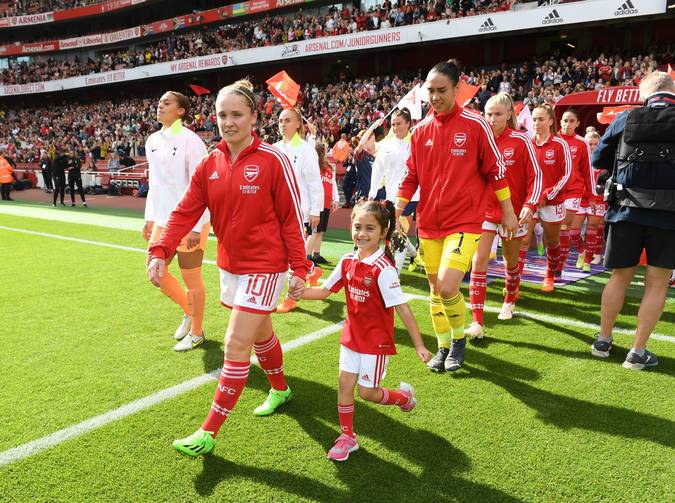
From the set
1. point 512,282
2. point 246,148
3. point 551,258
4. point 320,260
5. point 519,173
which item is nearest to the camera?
point 246,148

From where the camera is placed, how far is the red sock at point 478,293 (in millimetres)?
4977

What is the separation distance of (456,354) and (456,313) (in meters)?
0.34

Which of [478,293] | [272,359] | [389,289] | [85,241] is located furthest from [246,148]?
[85,241]

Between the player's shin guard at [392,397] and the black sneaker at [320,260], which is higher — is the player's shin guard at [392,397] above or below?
above

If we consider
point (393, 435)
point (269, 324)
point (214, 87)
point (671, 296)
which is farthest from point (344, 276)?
point (214, 87)

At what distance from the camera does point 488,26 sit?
77.9 feet

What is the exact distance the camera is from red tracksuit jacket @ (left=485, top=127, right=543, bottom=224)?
5.02m

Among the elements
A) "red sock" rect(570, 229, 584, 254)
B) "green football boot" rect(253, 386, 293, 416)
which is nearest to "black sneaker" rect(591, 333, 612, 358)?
"green football boot" rect(253, 386, 293, 416)

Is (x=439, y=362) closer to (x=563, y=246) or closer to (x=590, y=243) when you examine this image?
(x=563, y=246)

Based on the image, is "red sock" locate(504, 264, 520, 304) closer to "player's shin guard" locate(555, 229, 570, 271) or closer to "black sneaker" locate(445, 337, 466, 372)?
"black sneaker" locate(445, 337, 466, 372)

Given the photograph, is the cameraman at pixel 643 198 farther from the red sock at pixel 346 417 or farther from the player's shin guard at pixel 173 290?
the player's shin guard at pixel 173 290

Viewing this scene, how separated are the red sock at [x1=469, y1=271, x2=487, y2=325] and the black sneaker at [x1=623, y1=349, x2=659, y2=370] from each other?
123 centimetres

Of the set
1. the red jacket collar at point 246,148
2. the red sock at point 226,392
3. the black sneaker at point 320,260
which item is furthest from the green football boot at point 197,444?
the black sneaker at point 320,260

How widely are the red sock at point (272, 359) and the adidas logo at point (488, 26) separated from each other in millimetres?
23454
